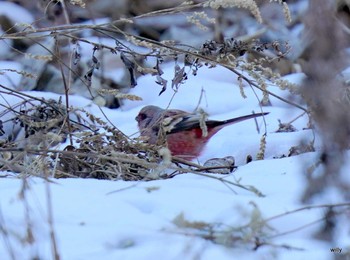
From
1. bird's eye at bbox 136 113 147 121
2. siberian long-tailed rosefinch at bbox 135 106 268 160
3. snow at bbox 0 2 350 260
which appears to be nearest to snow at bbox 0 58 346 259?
snow at bbox 0 2 350 260

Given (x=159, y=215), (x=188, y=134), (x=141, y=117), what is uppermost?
(x=141, y=117)

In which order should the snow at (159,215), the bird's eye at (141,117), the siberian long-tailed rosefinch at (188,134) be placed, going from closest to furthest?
1. the snow at (159,215)
2. the siberian long-tailed rosefinch at (188,134)
3. the bird's eye at (141,117)

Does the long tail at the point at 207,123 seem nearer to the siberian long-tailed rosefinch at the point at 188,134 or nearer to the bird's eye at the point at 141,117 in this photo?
the siberian long-tailed rosefinch at the point at 188,134

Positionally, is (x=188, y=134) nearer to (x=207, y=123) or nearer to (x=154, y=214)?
(x=207, y=123)

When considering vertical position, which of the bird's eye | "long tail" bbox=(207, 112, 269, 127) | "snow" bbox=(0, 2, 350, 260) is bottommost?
"snow" bbox=(0, 2, 350, 260)

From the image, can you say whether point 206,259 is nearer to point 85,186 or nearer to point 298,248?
point 298,248

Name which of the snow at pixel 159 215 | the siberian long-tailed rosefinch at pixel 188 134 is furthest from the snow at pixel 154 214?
the siberian long-tailed rosefinch at pixel 188 134

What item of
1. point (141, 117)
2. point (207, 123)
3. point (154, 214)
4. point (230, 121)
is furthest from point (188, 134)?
point (154, 214)

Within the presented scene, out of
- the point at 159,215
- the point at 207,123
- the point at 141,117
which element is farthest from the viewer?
the point at 141,117

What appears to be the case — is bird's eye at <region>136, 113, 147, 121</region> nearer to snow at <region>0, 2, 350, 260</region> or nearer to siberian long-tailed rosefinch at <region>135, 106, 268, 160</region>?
siberian long-tailed rosefinch at <region>135, 106, 268, 160</region>

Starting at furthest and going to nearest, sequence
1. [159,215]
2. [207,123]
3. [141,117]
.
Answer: [141,117] → [207,123] → [159,215]

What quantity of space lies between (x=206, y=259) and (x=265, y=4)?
5893 millimetres

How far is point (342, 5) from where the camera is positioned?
6848 mm

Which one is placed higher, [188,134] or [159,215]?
[188,134]
